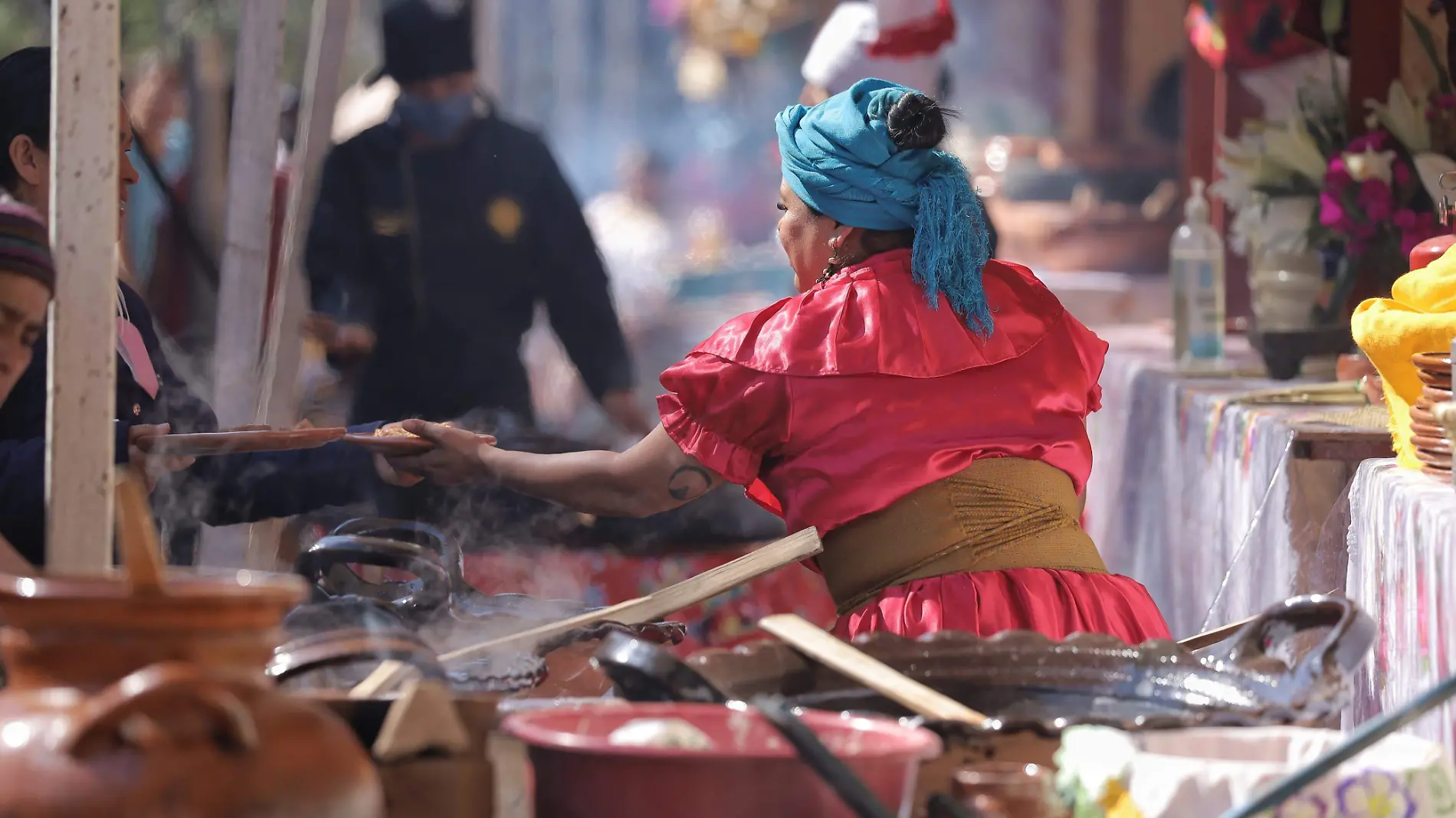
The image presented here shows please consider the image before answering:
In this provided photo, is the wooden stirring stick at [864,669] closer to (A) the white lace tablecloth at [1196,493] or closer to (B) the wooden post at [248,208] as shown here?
(A) the white lace tablecloth at [1196,493]

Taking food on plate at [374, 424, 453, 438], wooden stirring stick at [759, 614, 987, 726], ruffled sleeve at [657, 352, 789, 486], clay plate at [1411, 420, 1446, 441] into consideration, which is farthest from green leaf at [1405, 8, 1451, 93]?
wooden stirring stick at [759, 614, 987, 726]

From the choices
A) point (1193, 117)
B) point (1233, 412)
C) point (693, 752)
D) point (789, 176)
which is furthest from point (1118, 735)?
point (1193, 117)

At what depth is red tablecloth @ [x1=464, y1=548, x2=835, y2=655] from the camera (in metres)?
3.30

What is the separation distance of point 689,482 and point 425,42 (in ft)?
9.57

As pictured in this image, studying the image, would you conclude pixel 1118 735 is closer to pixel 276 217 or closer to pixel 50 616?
pixel 50 616

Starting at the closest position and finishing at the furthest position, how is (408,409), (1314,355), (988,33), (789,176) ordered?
(789,176) → (1314,355) → (408,409) → (988,33)

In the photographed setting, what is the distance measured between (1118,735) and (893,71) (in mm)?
4089

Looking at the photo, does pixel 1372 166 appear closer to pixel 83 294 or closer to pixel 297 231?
pixel 297 231

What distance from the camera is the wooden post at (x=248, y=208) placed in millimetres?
3020

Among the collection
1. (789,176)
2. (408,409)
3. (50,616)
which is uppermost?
(789,176)

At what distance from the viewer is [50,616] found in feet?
3.51

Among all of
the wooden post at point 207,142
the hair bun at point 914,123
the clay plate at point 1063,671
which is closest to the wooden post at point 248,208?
the hair bun at point 914,123

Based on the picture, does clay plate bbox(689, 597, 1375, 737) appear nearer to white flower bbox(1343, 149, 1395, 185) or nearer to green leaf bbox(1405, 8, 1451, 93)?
white flower bbox(1343, 149, 1395, 185)

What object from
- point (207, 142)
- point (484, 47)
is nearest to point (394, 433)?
point (484, 47)
